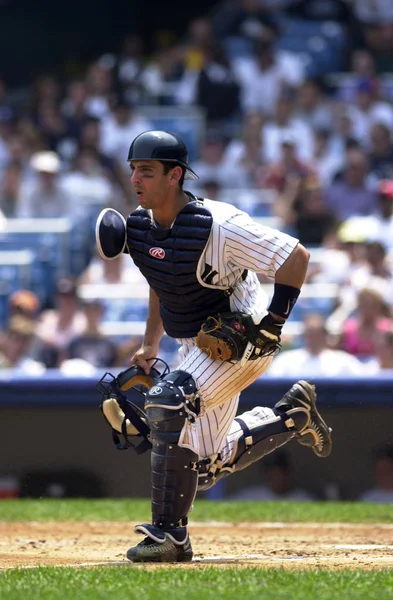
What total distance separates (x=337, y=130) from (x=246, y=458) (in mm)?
7661

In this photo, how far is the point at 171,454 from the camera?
4.74 meters

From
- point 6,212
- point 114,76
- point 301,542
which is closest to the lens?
point 301,542

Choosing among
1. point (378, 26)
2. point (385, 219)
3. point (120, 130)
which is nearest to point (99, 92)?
point (120, 130)

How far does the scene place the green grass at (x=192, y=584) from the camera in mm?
3701

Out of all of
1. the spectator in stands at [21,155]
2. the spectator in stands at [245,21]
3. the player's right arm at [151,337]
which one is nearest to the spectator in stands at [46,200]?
the spectator in stands at [21,155]

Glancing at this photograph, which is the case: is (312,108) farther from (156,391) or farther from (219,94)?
(156,391)

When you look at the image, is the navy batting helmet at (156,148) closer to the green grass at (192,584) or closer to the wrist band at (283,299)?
the wrist band at (283,299)

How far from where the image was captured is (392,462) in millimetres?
7961

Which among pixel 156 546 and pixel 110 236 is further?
pixel 110 236

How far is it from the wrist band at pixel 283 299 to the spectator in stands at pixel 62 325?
4.77 m

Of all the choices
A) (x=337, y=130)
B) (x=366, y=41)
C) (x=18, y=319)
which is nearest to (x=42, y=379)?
(x=18, y=319)

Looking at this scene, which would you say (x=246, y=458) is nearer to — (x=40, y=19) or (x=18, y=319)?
(x=18, y=319)

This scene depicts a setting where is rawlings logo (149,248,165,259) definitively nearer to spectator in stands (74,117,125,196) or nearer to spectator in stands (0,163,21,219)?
spectator in stands (0,163,21,219)

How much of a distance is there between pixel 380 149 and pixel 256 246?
24.0 ft
